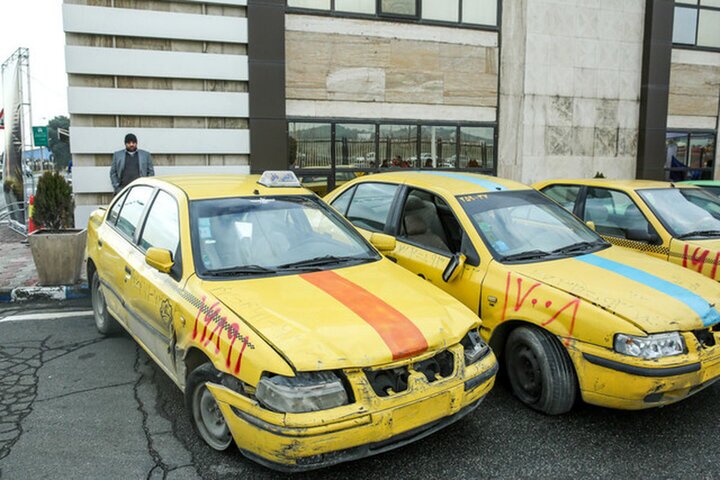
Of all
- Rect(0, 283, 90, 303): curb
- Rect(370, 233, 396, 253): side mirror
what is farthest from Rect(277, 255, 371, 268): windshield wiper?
Rect(0, 283, 90, 303): curb

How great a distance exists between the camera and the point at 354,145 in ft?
38.2

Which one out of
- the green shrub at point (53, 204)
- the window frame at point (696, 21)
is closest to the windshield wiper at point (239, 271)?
the green shrub at point (53, 204)

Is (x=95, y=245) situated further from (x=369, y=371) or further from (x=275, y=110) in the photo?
(x=275, y=110)

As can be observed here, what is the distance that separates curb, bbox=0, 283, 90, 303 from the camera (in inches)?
265

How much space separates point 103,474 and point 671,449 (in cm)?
324

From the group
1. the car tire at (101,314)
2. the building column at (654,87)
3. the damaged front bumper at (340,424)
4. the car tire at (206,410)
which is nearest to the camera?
the damaged front bumper at (340,424)

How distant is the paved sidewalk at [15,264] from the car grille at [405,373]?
5.73m

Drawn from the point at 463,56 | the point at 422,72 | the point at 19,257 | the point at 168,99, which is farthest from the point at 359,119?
the point at 19,257

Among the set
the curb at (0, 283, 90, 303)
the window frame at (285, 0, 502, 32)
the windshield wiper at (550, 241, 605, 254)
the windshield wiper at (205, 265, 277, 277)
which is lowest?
the curb at (0, 283, 90, 303)

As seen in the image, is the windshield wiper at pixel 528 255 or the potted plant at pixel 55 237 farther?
the potted plant at pixel 55 237

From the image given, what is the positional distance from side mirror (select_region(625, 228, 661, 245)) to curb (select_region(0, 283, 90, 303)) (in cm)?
617

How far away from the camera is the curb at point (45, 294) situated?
265 inches

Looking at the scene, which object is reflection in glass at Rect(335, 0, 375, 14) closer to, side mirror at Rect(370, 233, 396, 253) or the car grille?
side mirror at Rect(370, 233, 396, 253)

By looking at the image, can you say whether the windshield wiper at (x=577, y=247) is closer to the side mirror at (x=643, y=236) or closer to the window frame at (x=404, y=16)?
the side mirror at (x=643, y=236)
